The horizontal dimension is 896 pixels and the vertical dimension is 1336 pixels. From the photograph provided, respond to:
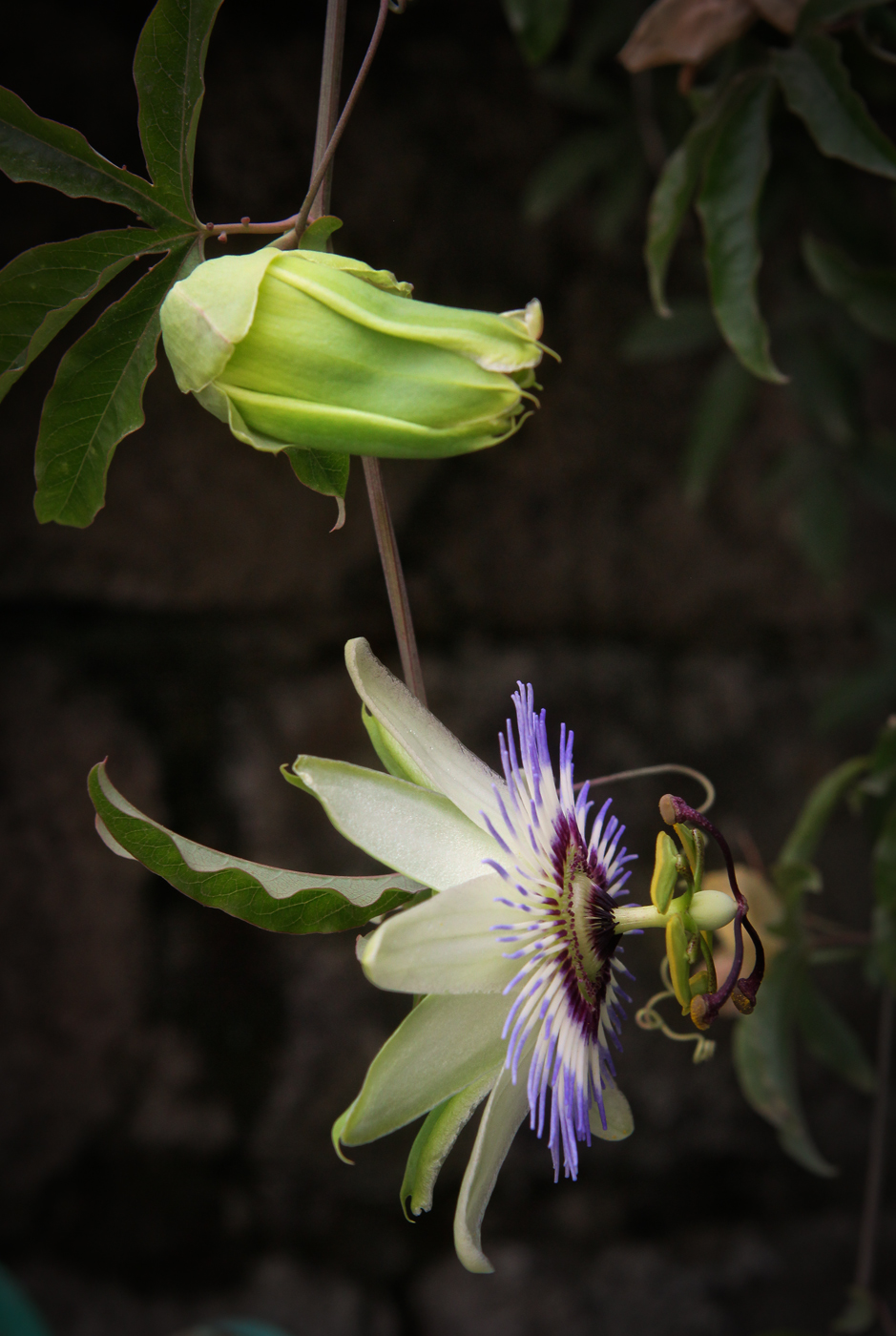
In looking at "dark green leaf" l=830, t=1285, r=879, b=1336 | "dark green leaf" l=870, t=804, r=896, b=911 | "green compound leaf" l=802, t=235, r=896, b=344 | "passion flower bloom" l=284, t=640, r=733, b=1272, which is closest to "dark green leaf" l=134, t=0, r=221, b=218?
"passion flower bloom" l=284, t=640, r=733, b=1272

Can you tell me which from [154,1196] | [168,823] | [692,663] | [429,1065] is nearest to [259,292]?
[429,1065]

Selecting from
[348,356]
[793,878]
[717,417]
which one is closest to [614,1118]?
[348,356]

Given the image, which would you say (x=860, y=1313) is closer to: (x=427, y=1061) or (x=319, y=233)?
(x=427, y=1061)

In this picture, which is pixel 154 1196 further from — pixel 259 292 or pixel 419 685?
pixel 259 292

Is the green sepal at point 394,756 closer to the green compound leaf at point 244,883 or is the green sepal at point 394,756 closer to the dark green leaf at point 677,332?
the green compound leaf at point 244,883

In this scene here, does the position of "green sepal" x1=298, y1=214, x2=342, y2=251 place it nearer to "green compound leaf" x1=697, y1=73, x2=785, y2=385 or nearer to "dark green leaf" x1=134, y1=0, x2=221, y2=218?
"dark green leaf" x1=134, y1=0, x2=221, y2=218
